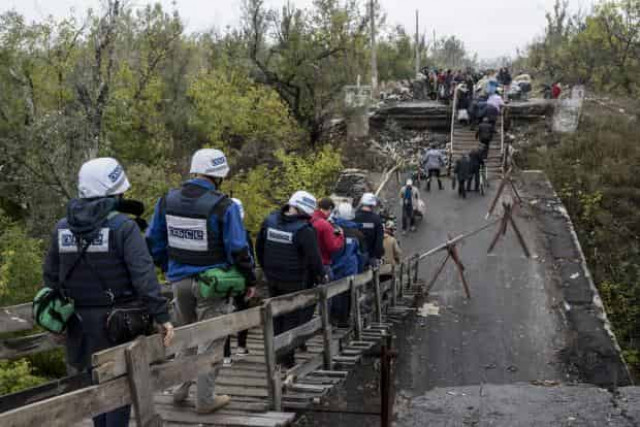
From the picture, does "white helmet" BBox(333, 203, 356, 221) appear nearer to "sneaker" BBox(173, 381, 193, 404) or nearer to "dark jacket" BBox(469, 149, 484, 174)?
"sneaker" BBox(173, 381, 193, 404)

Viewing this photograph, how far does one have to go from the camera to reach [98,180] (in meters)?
4.01

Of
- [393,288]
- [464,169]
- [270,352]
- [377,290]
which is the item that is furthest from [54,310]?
[464,169]

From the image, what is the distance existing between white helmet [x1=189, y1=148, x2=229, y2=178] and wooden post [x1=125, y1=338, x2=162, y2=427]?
1.70m

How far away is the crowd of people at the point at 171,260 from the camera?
3939 mm

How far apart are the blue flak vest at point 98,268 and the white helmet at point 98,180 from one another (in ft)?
0.55

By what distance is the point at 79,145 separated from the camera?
19.6m

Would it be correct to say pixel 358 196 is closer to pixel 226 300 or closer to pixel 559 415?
pixel 559 415

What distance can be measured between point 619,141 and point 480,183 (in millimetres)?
5433

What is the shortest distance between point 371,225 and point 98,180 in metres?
5.98

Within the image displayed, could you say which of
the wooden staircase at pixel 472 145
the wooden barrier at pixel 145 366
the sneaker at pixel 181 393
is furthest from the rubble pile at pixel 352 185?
the sneaker at pixel 181 393

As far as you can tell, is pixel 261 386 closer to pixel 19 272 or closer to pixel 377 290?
pixel 377 290

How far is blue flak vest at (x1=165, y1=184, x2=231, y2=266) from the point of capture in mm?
4855

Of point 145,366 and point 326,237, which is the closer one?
point 145,366

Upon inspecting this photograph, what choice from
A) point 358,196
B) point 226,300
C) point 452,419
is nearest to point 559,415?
point 452,419
